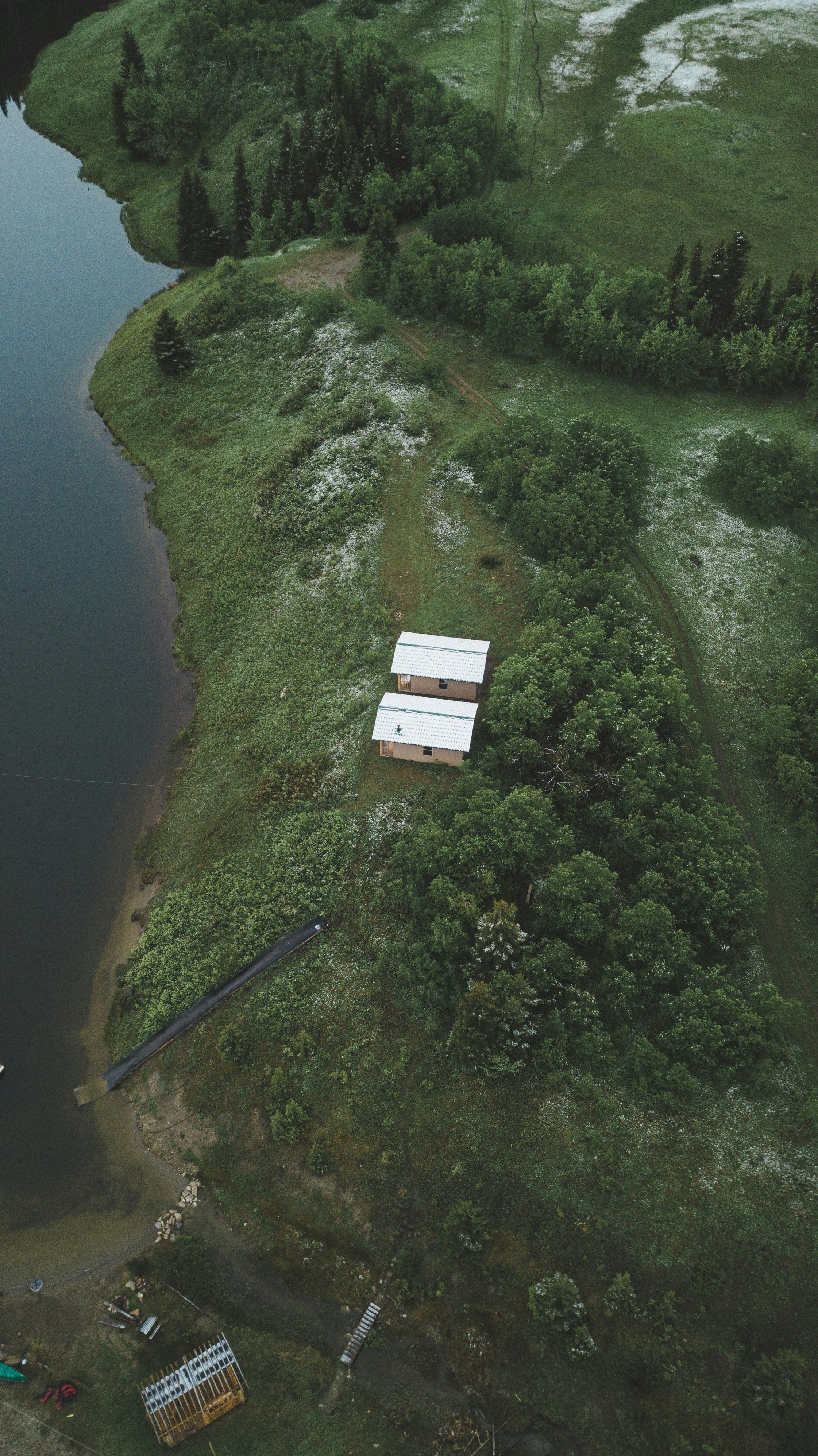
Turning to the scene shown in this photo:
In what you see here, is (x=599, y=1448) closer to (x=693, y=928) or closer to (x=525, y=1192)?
(x=525, y=1192)

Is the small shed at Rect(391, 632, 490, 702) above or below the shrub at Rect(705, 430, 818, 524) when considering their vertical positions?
below

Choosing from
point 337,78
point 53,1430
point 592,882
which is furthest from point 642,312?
point 53,1430

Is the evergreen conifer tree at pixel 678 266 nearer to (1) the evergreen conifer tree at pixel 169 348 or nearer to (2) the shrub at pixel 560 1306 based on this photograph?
(1) the evergreen conifer tree at pixel 169 348

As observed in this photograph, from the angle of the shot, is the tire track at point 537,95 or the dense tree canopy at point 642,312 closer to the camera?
the dense tree canopy at point 642,312

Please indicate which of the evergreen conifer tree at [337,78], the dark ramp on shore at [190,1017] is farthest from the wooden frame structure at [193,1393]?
the evergreen conifer tree at [337,78]

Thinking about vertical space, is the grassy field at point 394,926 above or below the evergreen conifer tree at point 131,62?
below

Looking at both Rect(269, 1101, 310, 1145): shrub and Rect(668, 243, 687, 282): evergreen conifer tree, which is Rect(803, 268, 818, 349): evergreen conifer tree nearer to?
Rect(668, 243, 687, 282): evergreen conifer tree

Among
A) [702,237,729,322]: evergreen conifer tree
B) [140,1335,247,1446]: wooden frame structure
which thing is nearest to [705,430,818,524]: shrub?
[702,237,729,322]: evergreen conifer tree
